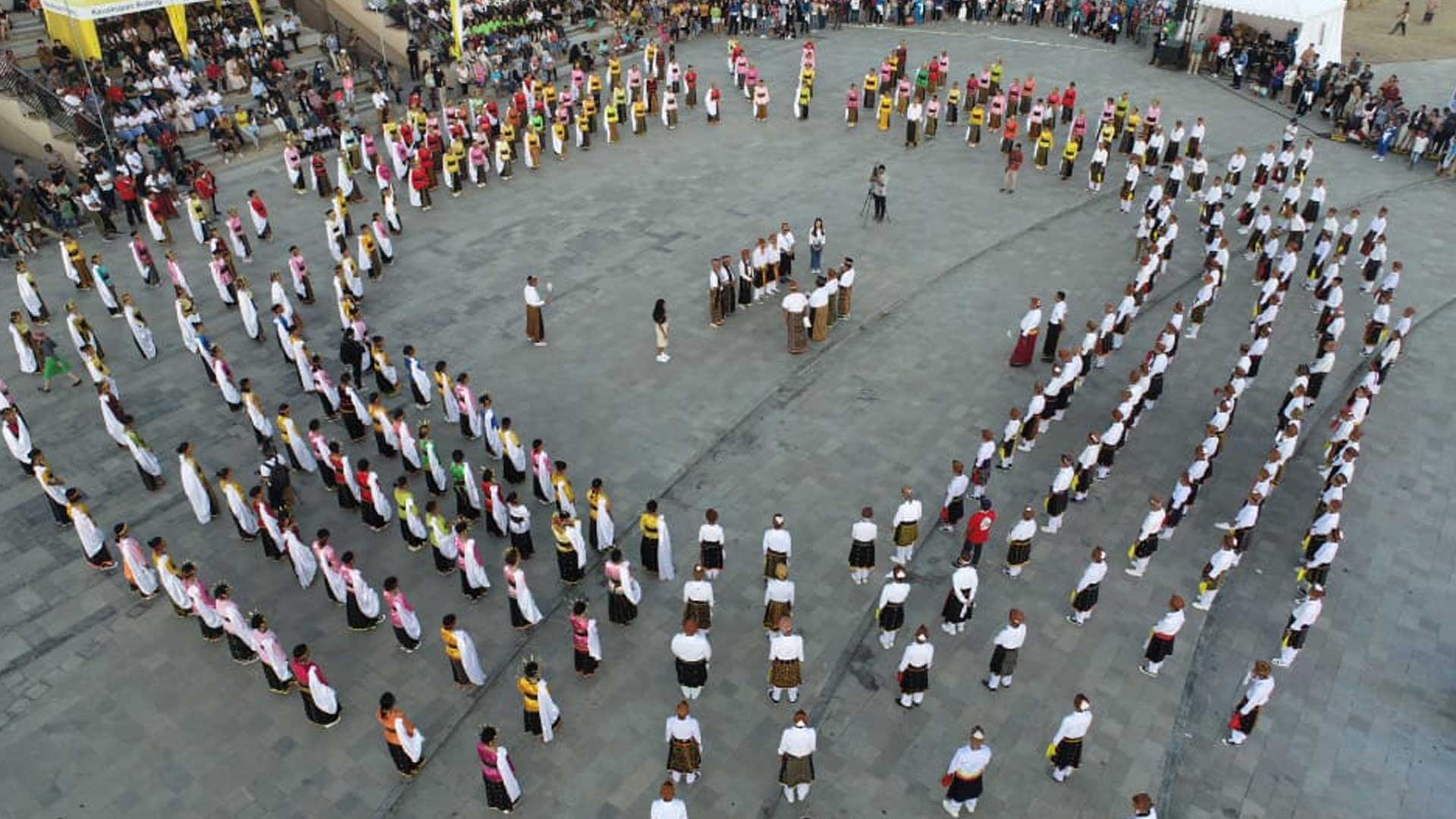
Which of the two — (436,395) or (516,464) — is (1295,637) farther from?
(436,395)

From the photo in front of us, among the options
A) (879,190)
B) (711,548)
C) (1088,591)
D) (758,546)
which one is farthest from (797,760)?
(879,190)

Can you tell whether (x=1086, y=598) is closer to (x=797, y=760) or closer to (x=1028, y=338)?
(x=797, y=760)

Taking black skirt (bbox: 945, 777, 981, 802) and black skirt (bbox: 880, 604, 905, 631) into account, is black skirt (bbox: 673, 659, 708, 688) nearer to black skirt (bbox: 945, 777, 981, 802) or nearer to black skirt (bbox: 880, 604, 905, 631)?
black skirt (bbox: 880, 604, 905, 631)

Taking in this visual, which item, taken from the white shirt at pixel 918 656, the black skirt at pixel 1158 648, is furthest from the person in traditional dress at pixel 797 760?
the black skirt at pixel 1158 648

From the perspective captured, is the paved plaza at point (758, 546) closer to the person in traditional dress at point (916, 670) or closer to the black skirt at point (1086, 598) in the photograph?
the person in traditional dress at point (916, 670)

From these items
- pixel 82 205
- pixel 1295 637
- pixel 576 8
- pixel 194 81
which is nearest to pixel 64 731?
pixel 1295 637
